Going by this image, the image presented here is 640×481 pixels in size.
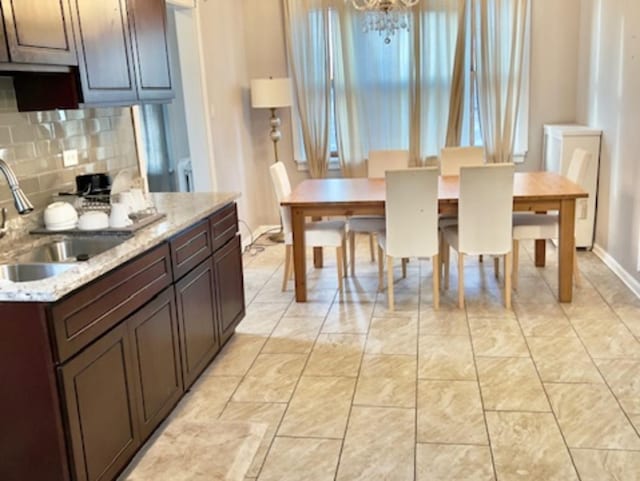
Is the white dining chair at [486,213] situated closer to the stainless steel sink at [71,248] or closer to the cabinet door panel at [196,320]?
the cabinet door panel at [196,320]

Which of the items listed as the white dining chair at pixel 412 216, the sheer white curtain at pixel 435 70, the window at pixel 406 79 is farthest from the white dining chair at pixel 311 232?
the sheer white curtain at pixel 435 70

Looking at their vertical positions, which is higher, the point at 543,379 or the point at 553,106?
the point at 553,106

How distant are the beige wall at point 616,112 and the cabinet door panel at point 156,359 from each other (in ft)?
10.6

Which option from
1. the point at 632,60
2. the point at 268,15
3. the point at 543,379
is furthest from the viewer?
the point at 268,15

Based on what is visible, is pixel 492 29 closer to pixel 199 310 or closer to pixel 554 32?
pixel 554 32

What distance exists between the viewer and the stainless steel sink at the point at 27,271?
2.25m

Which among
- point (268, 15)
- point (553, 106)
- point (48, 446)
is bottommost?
point (48, 446)

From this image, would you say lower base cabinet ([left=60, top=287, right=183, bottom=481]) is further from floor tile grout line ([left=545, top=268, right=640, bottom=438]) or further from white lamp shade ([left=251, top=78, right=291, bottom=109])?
white lamp shade ([left=251, top=78, right=291, bottom=109])

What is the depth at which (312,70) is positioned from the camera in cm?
608

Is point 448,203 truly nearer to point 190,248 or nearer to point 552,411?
point 552,411

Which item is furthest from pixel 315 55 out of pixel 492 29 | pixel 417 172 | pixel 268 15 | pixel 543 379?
pixel 543 379

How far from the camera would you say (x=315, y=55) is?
604cm

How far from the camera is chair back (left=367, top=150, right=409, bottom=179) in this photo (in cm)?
523

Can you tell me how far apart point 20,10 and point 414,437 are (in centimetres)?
232
